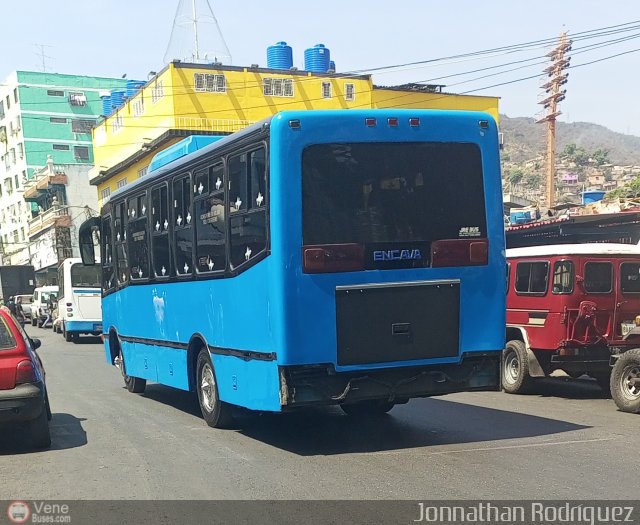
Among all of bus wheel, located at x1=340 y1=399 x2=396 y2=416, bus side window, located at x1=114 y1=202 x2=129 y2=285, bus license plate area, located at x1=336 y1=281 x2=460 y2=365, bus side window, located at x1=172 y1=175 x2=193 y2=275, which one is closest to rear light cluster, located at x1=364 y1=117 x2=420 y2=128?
bus license plate area, located at x1=336 y1=281 x2=460 y2=365

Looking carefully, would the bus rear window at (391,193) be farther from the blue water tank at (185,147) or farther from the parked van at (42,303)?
the parked van at (42,303)

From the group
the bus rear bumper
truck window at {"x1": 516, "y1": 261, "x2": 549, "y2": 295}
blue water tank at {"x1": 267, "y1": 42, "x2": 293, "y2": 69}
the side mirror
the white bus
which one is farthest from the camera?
blue water tank at {"x1": 267, "y1": 42, "x2": 293, "y2": 69}

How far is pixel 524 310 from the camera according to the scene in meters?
12.6

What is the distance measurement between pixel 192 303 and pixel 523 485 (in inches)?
193

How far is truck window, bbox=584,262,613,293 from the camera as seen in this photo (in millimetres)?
11722

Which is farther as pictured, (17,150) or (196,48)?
(17,150)

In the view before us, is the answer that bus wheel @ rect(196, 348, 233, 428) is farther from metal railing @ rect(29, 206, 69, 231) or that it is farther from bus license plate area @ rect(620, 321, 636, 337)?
metal railing @ rect(29, 206, 69, 231)

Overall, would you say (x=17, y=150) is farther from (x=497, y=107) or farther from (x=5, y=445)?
(x=5, y=445)

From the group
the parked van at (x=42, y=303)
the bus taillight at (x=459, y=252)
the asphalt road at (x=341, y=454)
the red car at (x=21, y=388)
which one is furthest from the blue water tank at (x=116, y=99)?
the bus taillight at (x=459, y=252)

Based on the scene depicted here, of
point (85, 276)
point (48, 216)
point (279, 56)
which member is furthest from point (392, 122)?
Answer: point (48, 216)

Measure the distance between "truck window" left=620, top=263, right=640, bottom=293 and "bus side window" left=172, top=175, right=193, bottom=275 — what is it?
6532 mm

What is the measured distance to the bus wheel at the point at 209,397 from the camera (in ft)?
30.9

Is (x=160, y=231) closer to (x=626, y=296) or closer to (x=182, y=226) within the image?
(x=182, y=226)

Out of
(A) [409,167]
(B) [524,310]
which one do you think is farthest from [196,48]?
(A) [409,167]
